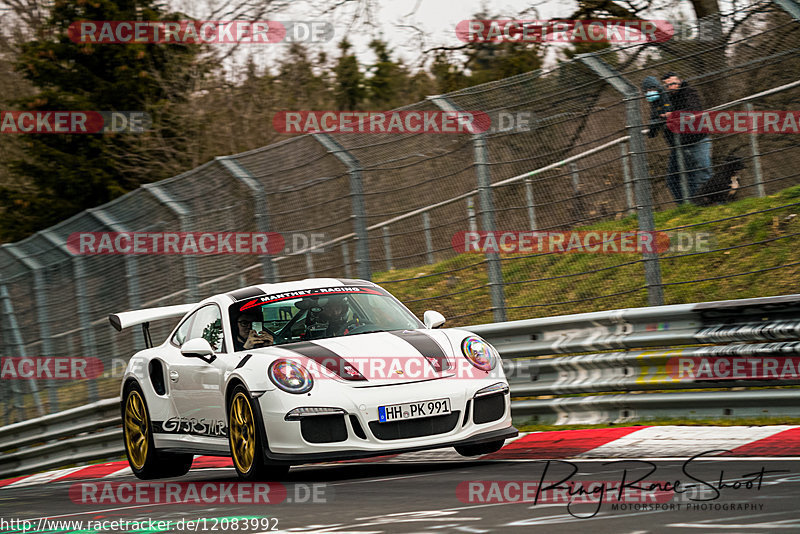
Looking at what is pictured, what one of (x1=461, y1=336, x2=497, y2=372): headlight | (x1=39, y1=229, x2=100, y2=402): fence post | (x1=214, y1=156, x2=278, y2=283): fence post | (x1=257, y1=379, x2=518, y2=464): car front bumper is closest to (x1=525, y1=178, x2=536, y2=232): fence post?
(x1=461, y1=336, x2=497, y2=372): headlight

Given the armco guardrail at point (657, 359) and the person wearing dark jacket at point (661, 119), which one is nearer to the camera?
the armco guardrail at point (657, 359)

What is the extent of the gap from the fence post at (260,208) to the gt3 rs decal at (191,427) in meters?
2.83

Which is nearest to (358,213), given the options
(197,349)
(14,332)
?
(197,349)

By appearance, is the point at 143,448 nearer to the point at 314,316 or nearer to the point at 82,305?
the point at 314,316

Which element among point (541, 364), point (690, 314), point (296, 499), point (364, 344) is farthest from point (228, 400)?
point (690, 314)

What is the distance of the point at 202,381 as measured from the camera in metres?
8.09

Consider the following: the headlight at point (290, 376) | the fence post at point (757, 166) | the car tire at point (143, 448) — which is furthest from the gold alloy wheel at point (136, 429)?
the fence post at point (757, 166)

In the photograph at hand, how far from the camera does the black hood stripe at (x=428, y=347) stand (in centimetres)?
725

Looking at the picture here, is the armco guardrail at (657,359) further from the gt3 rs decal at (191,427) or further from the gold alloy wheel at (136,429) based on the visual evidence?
the gold alloy wheel at (136,429)

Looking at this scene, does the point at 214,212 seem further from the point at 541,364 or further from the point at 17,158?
the point at 17,158

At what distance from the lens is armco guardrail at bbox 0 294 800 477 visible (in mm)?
7355

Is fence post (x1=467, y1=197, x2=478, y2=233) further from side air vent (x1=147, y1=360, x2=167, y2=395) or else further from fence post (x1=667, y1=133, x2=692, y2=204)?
side air vent (x1=147, y1=360, x2=167, y2=395)

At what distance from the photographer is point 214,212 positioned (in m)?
12.2

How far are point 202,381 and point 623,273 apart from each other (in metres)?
3.37
